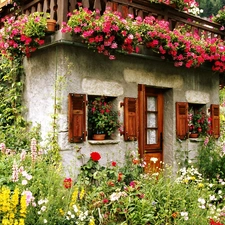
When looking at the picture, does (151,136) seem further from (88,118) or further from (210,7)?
(210,7)

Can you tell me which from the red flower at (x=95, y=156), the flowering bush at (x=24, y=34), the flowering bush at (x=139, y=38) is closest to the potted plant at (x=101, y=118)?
the red flower at (x=95, y=156)

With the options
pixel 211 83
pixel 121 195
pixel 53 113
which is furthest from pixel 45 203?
pixel 211 83

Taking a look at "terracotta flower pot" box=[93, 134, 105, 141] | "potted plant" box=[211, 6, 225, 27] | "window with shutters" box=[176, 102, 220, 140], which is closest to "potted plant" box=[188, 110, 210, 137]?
"window with shutters" box=[176, 102, 220, 140]

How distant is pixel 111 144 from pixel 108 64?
1.45 m

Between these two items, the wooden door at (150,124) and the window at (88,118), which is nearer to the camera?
the window at (88,118)

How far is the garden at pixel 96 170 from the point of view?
4.11m

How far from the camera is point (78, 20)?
570 centimetres

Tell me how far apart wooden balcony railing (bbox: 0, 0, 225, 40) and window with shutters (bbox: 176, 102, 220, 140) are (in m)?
1.67

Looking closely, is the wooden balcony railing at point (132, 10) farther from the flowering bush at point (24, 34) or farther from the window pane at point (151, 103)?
the window pane at point (151, 103)

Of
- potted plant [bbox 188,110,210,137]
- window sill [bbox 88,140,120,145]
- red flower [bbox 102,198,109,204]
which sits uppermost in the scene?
potted plant [bbox 188,110,210,137]

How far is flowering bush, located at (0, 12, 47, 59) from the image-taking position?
586 centimetres

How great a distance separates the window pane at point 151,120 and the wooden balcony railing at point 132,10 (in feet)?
6.32

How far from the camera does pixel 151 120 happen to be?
26.1 ft

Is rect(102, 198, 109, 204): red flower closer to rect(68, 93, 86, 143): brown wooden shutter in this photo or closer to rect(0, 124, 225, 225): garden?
rect(0, 124, 225, 225): garden
